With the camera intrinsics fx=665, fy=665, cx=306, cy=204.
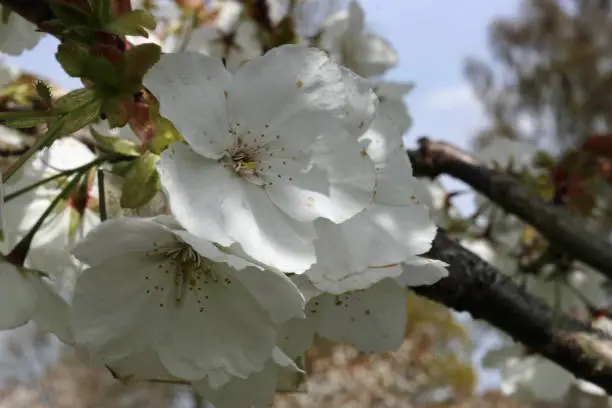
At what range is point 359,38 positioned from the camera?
1.07 meters

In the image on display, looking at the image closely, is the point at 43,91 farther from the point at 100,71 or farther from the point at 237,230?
the point at 237,230

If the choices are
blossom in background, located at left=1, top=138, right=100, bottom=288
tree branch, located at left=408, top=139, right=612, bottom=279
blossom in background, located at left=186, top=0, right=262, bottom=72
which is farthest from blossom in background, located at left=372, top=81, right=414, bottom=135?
blossom in background, located at left=1, top=138, right=100, bottom=288

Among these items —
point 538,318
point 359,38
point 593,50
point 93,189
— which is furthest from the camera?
point 593,50

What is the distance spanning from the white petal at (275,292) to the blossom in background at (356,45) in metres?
0.69

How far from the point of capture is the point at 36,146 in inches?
16.5

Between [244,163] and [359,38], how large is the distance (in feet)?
2.16

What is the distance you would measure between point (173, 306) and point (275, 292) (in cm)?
10

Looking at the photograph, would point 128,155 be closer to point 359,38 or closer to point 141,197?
point 141,197

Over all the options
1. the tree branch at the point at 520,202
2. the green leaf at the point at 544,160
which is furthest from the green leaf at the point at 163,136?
the green leaf at the point at 544,160

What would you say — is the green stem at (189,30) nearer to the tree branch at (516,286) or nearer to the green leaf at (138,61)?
the tree branch at (516,286)

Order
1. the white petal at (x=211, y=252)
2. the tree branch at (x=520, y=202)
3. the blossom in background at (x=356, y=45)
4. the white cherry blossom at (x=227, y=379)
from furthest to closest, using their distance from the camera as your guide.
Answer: the blossom in background at (x=356, y=45)
the tree branch at (x=520, y=202)
the white cherry blossom at (x=227, y=379)
the white petal at (x=211, y=252)

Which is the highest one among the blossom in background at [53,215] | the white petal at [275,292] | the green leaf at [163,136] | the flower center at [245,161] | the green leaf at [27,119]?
the green leaf at [27,119]

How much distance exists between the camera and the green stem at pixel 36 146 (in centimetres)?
42

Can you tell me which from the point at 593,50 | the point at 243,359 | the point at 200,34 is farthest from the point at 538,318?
the point at 593,50
